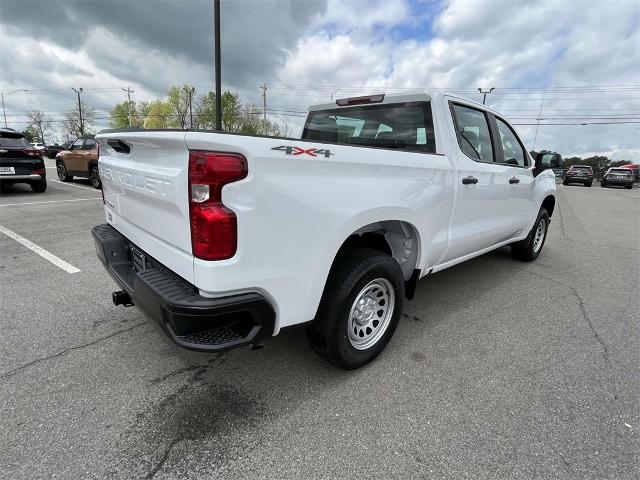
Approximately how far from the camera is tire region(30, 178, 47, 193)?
1098 cm

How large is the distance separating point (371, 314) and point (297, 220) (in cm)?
112

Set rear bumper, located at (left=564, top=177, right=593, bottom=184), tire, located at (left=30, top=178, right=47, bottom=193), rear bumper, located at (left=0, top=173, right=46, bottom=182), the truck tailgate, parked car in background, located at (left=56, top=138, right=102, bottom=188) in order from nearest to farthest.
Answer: the truck tailgate → rear bumper, located at (left=0, top=173, right=46, bottom=182) → tire, located at (left=30, top=178, right=47, bottom=193) → parked car in background, located at (left=56, top=138, right=102, bottom=188) → rear bumper, located at (left=564, top=177, right=593, bottom=184)

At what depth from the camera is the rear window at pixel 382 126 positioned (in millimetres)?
→ 3102

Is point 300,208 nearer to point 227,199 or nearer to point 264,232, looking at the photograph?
point 264,232

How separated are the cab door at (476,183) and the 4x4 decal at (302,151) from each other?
152cm

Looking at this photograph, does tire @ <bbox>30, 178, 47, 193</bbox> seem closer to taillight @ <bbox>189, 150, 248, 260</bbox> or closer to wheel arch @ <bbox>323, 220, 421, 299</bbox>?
wheel arch @ <bbox>323, 220, 421, 299</bbox>

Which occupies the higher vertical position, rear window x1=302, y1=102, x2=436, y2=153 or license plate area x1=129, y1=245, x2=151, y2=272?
rear window x1=302, y1=102, x2=436, y2=153

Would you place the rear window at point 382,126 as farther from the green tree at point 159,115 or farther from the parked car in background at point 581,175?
the green tree at point 159,115

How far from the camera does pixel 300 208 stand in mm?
1932

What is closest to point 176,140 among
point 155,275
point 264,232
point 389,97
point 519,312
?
point 264,232

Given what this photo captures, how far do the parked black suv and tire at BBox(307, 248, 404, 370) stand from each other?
11.1 metres

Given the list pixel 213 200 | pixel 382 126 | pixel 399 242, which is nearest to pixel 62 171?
pixel 382 126

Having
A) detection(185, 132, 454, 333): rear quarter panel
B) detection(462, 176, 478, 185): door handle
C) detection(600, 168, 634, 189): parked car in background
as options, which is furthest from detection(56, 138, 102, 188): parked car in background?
detection(600, 168, 634, 189): parked car in background

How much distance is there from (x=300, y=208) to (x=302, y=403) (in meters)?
1.23
